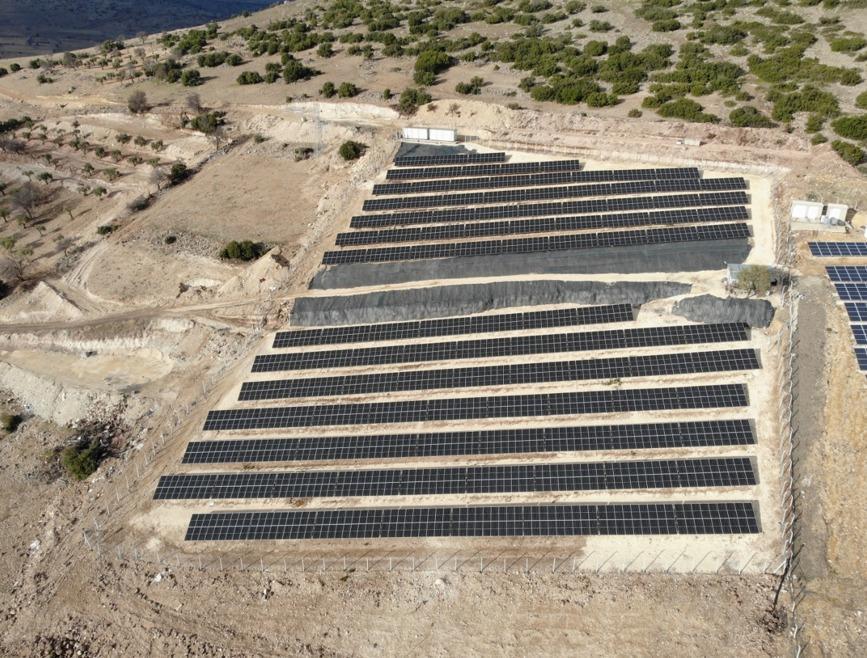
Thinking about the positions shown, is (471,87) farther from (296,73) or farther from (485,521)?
(485,521)

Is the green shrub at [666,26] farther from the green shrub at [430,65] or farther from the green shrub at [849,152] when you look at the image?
the green shrub at [849,152]

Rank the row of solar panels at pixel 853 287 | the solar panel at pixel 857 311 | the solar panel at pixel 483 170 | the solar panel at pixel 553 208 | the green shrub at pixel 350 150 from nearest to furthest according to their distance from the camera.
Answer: the row of solar panels at pixel 853 287 → the solar panel at pixel 857 311 → the solar panel at pixel 553 208 → the solar panel at pixel 483 170 → the green shrub at pixel 350 150

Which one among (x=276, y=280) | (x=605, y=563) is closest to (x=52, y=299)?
(x=276, y=280)

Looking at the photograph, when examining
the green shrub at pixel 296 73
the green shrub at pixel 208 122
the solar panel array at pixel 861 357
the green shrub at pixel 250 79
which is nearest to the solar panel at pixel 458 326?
the solar panel array at pixel 861 357

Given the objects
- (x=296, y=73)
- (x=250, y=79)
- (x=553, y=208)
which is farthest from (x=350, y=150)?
(x=250, y=79)

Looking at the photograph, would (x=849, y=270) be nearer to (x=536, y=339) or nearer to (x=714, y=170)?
(x=714, y=170)

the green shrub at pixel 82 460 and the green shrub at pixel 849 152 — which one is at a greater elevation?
the green shrub at pixel 849 152
